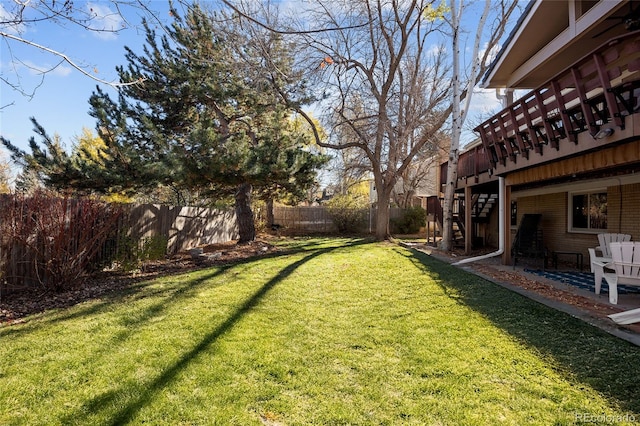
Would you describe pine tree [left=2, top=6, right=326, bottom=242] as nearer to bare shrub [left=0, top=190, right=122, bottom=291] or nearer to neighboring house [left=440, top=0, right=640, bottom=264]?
bare shrub [left=0, top=190, right=122, bottom=291]

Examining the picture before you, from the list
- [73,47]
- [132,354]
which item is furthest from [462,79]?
[132,354]

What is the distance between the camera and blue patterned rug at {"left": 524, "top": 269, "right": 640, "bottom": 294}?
20.2 feet

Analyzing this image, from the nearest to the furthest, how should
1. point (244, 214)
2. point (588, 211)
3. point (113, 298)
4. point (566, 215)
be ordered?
point (113, 298), point (588, 211), point (566, 215), point (244, 214)

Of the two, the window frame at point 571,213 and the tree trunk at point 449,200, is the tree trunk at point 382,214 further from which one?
the window frame at point 571,213

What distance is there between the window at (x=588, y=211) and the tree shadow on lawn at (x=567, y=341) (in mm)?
4358

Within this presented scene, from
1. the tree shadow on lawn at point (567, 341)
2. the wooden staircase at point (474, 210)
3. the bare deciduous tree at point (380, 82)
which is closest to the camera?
the tree shadow on lawn at point (567, 341)

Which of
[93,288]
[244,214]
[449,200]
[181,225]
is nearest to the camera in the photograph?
[93,288]

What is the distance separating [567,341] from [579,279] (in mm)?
4339

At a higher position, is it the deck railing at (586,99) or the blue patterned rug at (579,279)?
the deck railing at (586,99)

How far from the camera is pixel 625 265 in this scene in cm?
495

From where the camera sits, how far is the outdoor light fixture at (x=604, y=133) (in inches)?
182

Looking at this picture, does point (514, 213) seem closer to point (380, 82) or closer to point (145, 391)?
point (380, 82)

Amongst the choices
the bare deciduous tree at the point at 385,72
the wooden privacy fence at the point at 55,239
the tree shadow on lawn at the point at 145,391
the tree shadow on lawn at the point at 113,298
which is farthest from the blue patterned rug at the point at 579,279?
the wooden privacy fence at the point at 55,239

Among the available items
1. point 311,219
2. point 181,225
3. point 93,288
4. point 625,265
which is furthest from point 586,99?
point 311,219
